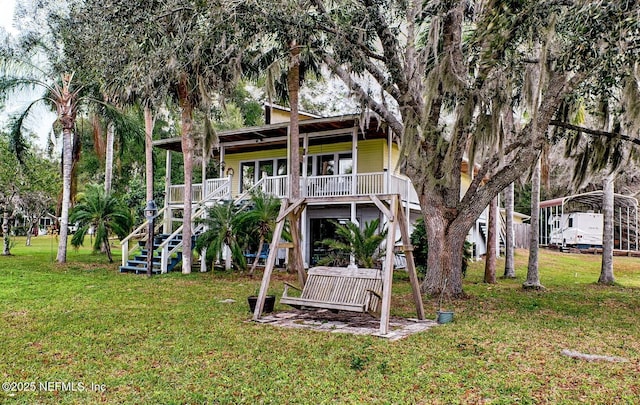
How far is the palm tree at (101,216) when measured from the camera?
1561 cm

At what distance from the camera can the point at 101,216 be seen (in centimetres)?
1571

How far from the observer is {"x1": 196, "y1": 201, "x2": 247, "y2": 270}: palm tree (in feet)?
42.4

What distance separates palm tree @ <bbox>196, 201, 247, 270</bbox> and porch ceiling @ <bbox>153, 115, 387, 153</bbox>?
337 centimetres

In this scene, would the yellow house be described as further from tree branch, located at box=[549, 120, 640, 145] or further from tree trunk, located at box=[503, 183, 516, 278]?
tree branch, located at box=[549, 120, 640, 145]

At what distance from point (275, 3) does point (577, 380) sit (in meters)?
7.78

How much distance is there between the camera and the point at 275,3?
30.3 ft

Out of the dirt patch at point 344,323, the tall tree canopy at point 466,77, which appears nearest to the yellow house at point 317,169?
the tall tree canopy at point 466,77

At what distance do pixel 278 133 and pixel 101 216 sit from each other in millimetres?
6249

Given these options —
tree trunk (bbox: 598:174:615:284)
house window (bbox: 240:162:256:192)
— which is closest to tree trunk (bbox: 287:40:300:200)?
house window (bbox: 240:162:256:192)

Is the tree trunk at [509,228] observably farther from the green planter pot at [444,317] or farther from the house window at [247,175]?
the house window at [247,175]

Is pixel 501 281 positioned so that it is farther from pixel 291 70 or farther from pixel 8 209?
pixel 8 209

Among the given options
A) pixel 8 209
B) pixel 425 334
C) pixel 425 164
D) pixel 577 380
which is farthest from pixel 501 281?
pixel 8 209

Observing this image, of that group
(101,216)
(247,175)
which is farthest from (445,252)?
(247,175)

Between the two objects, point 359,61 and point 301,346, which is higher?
point 359,61
